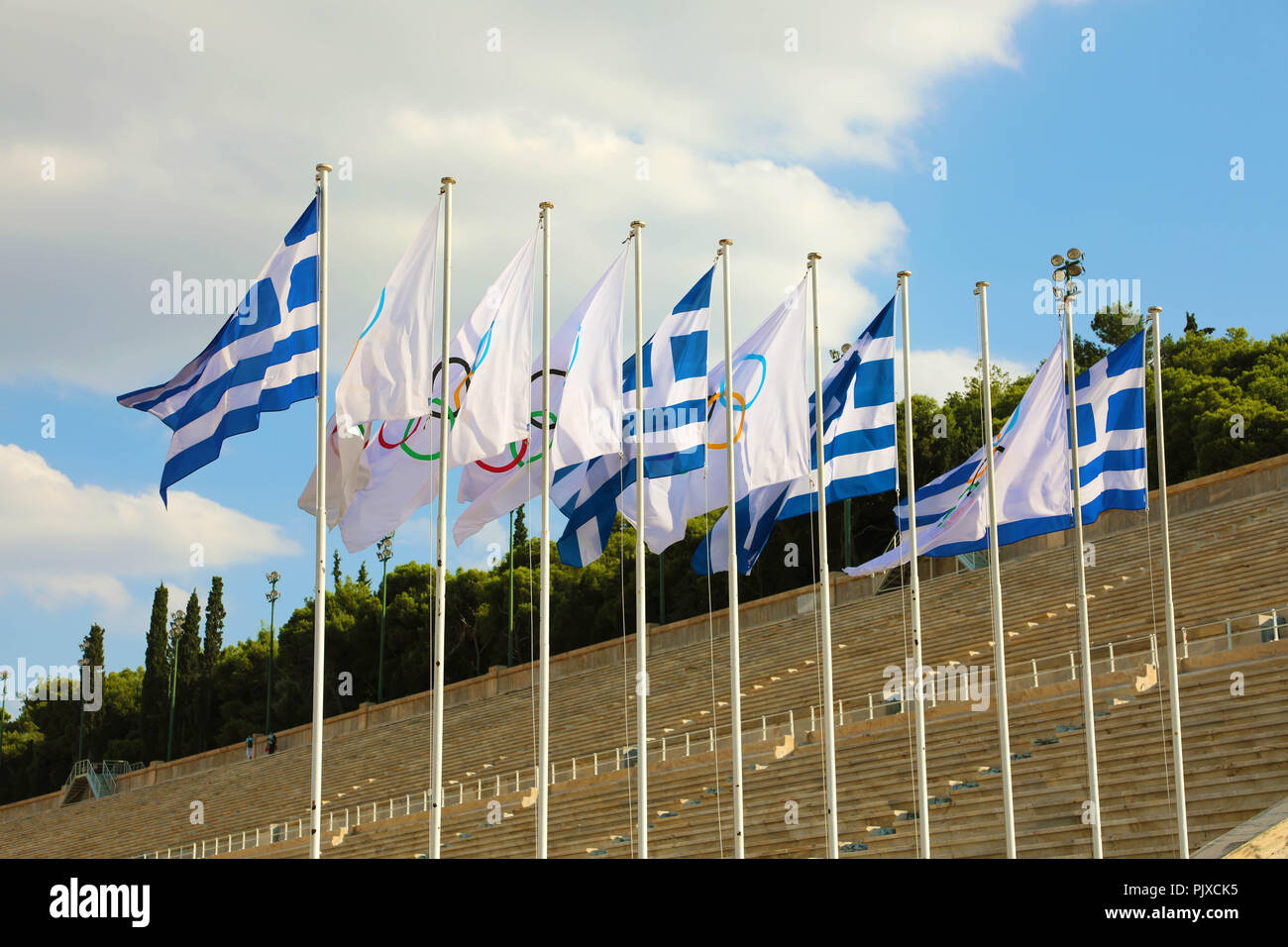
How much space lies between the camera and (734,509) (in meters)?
15.9

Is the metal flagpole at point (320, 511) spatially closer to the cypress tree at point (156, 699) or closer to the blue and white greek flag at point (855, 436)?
the blue and white greek flag at point (855, 436)

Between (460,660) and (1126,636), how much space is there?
33581mm

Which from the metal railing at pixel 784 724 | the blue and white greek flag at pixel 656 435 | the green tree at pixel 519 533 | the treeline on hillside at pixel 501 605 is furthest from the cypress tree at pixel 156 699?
the blue and white greek flag at pixel 656 435

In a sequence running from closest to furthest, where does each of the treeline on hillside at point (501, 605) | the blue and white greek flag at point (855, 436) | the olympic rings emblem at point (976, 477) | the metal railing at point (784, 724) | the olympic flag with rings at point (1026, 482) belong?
1. the blue and white greek flag at point (855, 436)
2. the olympic flag with rings at point (1026, 482)
3. the olympic rings emblem at point (976, 477)
4. the metal railing at point (784, 724)
5. the treeline on hillside at point (501, 605)

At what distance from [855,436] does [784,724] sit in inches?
355

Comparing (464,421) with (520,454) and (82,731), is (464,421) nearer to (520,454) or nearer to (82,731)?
(520,454)

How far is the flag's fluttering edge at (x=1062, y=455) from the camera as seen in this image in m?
16.8

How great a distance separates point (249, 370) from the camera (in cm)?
1302

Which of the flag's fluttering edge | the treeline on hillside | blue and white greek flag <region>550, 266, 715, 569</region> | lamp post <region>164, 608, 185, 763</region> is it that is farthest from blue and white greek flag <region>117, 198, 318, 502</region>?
lamp post <region>164, 608, 185, 763</region>

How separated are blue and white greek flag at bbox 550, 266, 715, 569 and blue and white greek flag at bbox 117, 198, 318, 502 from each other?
12.6ft

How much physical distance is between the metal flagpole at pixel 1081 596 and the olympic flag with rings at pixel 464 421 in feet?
21.5

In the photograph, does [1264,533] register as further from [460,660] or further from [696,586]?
[460,660]

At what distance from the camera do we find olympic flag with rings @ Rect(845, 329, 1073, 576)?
661 inches

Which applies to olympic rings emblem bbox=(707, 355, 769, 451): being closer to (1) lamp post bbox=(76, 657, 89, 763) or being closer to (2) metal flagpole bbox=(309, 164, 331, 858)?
(2) metal flagpole bbox=(309, 164, 331, 858)
